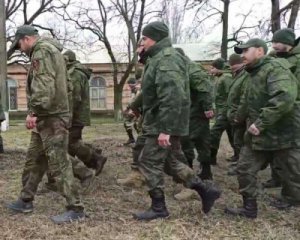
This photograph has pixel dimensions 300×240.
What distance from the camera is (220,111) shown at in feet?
26.7

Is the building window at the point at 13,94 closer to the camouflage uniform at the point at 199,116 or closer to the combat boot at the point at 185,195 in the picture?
the camouflage uniform at the point at 199,116

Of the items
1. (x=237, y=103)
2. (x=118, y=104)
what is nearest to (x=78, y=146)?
(x=237, y=103)

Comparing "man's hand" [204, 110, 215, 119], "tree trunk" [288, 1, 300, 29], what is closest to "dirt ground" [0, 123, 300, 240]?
"man's hand" [204, 110, 215, 119]

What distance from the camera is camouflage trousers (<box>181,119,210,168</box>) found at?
6.80 metres

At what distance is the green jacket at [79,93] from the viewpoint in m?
6.50

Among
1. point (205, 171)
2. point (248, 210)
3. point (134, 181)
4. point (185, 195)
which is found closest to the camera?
point (248, 210)

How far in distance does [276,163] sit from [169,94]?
1.58 meters

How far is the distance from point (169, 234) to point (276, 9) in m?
14.3

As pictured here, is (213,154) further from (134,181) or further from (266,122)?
(266,122)

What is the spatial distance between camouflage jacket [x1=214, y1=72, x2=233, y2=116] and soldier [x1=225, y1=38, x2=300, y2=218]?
290 centimetres

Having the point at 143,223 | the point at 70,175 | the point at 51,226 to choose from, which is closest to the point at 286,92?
the point at 143,223

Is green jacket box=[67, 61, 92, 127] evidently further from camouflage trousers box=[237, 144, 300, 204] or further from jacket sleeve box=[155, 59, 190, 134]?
camouflage trousers box=[237, 144, 300, 204]

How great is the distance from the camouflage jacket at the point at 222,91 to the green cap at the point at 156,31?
342 cm

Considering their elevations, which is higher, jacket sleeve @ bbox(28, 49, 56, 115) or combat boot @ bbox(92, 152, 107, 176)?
jacket sleeve @ bbox(28, 49, 56, 115)
